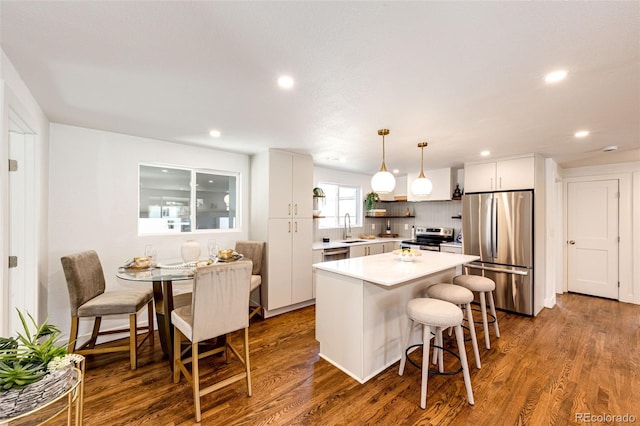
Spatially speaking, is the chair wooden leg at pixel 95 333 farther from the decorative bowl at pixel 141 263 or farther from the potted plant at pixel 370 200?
the potted plant at pixel 370 200

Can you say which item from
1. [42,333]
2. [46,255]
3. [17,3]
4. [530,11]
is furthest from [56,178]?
[530,11]

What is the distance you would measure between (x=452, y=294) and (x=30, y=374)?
2.72m

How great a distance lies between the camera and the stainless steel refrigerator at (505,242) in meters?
3.69

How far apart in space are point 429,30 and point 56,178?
3538 millimetres

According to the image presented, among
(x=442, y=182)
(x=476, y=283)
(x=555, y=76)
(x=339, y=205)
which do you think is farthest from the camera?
(x=339, y=205)

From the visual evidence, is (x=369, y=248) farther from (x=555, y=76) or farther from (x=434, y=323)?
(x=555, y=76)

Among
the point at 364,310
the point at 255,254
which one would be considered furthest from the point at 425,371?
the point at 255,254

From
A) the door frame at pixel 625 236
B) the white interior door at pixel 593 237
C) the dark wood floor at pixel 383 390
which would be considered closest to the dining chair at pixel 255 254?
the dark wood floor at pixel 383 390

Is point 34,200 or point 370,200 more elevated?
point 370,200

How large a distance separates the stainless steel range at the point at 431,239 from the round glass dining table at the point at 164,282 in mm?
4008

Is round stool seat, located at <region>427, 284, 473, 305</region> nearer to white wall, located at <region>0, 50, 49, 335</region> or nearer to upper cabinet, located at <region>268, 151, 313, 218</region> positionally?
upper cabinet, located at <region>268, 151, 313, 218</region>

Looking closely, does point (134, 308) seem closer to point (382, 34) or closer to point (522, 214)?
point (382, 34)

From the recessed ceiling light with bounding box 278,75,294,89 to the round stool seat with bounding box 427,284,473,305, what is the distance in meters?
2.23

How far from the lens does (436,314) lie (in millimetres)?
1985
